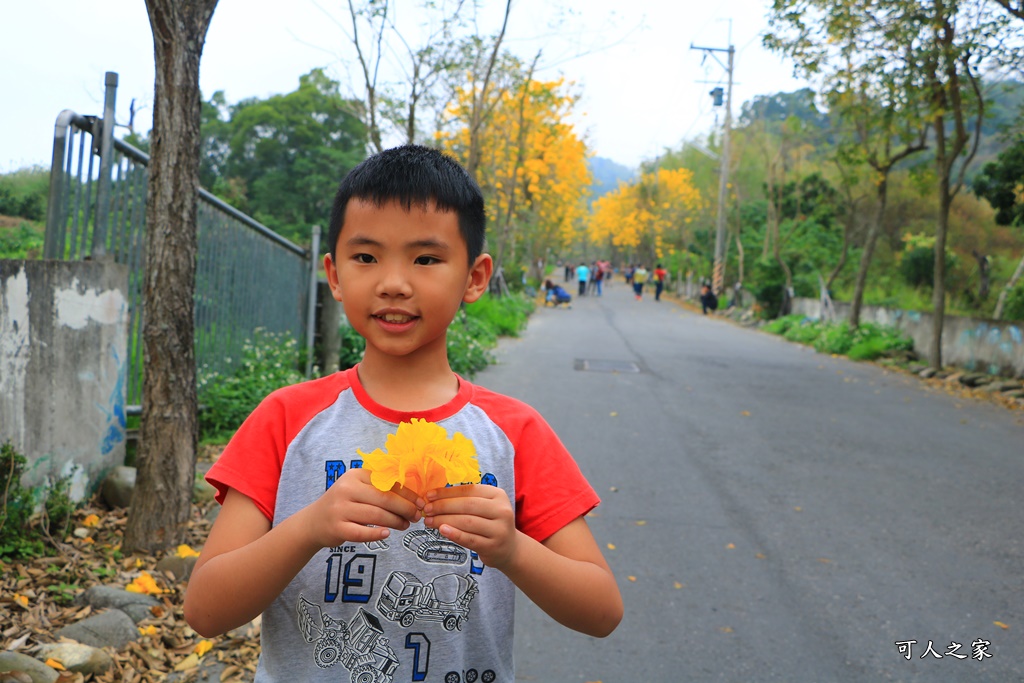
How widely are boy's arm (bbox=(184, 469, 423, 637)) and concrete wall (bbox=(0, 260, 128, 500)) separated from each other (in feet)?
10.6

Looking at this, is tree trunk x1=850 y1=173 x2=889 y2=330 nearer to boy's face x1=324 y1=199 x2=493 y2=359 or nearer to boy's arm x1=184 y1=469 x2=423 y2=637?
boy's face x1=324 y1=199 x2=493 y2=359

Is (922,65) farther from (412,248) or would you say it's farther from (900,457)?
(412,248)

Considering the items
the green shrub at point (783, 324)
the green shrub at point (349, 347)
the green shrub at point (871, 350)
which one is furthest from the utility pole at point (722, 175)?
the green shrub at point (349, 347)

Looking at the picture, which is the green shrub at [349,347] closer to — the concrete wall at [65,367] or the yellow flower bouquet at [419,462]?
the concrete wall at [65,367]

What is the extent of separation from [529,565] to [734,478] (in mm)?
6008

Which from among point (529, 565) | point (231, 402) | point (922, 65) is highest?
point (922, 65)

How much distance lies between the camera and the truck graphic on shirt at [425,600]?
152cm

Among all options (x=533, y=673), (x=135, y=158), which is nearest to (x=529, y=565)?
(x=533, y=673)

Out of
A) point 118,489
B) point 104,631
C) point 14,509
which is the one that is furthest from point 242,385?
point 104,631

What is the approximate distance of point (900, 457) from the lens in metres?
8.05

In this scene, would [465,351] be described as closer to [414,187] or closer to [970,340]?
[970,340]

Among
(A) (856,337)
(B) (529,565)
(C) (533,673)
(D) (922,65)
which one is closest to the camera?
(B) (529,565)

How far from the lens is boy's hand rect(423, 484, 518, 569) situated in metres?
1.23

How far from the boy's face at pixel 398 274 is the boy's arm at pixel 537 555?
39cm
